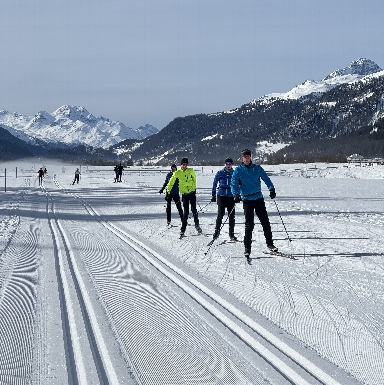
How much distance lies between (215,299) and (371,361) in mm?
2292

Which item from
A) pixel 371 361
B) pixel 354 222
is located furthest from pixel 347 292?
pixel 354 222

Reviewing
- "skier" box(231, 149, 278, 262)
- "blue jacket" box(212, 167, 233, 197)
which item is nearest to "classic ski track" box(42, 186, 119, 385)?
"skier" box(231, 149, 278, 262)

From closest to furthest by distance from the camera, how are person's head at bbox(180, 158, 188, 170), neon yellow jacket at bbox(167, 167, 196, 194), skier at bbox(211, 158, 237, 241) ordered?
skier at bbox(211, 158, 237, 241), person's head at bbox(180, 158, 188, 170), neon yellow jacket at bbox(167, 167, 196, 194)

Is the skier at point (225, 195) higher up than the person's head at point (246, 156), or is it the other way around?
the person's head at point (246, 156)

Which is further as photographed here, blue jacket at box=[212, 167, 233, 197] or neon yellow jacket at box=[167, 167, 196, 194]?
neon yellow jacket at box=[167, 167, 196, 194]

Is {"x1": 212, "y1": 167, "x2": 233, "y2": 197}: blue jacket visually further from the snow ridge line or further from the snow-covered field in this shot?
the snow ridge line

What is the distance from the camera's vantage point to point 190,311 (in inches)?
225

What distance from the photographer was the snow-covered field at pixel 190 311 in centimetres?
420

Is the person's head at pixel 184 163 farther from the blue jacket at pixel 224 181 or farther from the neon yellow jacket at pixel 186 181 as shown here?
the blue jacket at pixel 224 181

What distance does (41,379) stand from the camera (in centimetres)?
404

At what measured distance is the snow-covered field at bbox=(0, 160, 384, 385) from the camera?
13.8 feet

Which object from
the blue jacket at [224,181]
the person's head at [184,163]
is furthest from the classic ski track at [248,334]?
the person's head at [184,163]

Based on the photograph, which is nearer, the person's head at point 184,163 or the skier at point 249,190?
the skier at point 249,190

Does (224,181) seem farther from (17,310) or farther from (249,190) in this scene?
(17,310)
